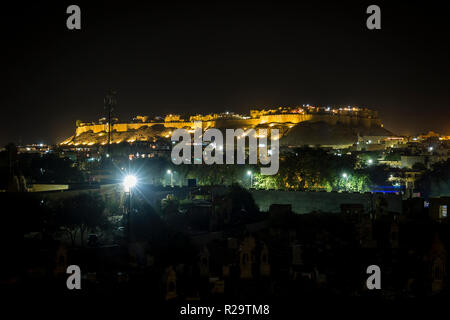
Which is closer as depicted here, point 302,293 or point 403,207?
point 302,293

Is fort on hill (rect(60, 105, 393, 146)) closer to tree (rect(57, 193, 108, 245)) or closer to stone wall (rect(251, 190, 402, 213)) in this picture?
stone wall (rect(251, 190, 402, 213))

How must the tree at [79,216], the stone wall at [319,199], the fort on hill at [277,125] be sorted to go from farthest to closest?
the fort on hill at [277,125]
the stone wall at [319,199]
the tree at [79,216]

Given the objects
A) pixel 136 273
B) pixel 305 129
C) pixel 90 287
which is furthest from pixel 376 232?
pixel 305 129

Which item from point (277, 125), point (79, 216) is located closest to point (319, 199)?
point (79, 216)

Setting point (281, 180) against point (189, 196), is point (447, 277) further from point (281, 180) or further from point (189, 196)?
point (281, 180)

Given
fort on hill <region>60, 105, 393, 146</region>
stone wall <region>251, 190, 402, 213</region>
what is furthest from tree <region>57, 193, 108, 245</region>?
fort on hill <region>60, 105, 393, 146</region>

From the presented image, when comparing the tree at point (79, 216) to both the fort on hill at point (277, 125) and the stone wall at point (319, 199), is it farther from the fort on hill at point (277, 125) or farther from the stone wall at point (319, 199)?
the fort on hill at point (277, 125)

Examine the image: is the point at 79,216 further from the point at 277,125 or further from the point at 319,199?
the point at 277,125

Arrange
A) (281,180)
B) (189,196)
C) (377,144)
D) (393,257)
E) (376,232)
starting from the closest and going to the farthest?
(393,257), (376,232), (189,196), (281,180), (377,144)

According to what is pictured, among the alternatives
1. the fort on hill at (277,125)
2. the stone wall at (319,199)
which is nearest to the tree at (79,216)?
the stone wall at (319,199)
